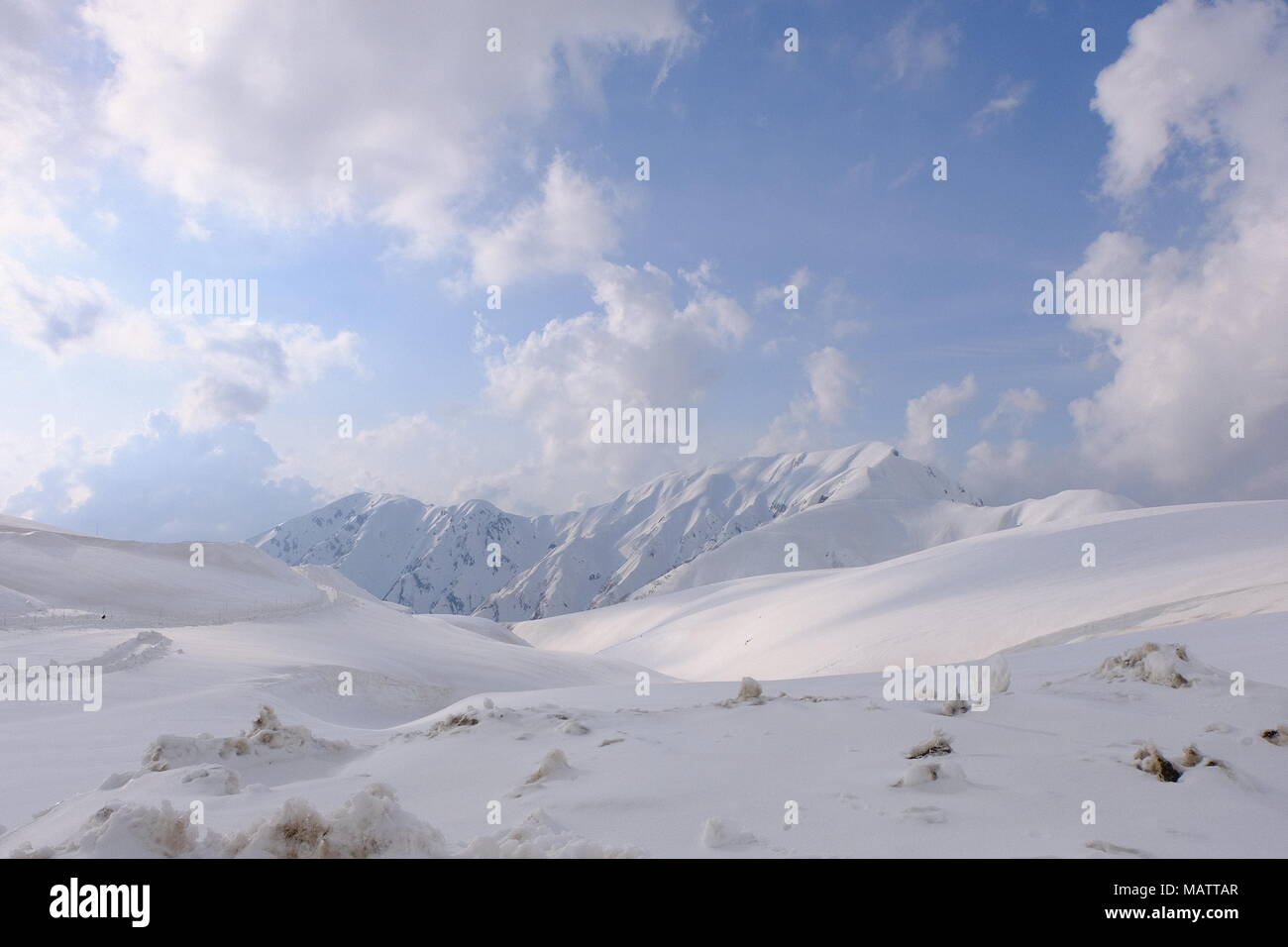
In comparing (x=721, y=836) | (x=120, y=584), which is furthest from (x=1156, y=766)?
(x=120, y=584)

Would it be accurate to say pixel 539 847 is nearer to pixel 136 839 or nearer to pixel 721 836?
pixel 721 836

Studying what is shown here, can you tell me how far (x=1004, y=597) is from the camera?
A: 29.5 metres

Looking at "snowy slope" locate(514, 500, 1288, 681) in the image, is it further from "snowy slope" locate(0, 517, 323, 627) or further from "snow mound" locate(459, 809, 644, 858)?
"snowy slope" locate(0, 517, 323, 627)

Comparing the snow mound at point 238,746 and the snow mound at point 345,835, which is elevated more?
the snow mound at point 345,835

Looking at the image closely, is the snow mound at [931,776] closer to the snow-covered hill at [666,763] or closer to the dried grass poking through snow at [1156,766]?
the snow-covered hill at [666,763]

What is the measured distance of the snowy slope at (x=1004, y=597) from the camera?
22.4 m

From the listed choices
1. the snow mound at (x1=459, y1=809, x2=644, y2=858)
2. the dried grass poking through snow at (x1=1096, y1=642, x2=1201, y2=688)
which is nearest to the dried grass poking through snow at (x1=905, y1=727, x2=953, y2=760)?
the snow mound at (x1=459, y1=809, x2=644, y2=858)

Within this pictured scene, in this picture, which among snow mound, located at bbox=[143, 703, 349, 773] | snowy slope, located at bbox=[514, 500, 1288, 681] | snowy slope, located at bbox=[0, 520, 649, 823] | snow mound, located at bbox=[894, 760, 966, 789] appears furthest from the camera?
snowy slope, located at bbox=[514, 500, 1288, 681]

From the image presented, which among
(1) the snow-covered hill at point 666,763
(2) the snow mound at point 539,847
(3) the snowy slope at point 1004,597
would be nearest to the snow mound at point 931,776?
(1) the snow-covered hill at point 666,763

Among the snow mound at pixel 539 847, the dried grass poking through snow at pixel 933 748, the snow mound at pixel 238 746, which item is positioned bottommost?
the snow mound at pixel 238 746

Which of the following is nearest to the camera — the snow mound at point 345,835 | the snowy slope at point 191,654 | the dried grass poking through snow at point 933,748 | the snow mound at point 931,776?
the snow mound at point 345,835

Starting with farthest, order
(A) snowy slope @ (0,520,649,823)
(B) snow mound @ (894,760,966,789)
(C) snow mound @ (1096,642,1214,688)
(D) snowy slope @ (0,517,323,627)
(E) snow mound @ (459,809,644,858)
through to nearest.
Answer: (D) snowy slope @ (0,517,323,627)
(A) snowy slope @ (0,520,649,823)
(C) snow mound @ (1096,642,1214,688)
(B) snow mound @ (894,760,966,789)
(E) snow mound @ (459,809,644,858)

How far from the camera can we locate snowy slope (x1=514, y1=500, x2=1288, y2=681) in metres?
22.4
